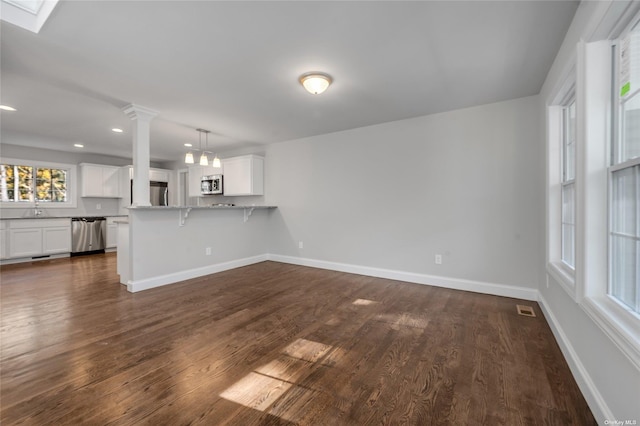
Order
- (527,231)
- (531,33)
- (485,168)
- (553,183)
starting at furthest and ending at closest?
(485,168) < (527,231) < (553,183) < (531,33)

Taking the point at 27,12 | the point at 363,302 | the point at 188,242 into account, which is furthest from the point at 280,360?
the point at 27,12

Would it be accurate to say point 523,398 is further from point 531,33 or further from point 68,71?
point 68,71

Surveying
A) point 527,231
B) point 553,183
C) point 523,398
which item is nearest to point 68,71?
point 523,398

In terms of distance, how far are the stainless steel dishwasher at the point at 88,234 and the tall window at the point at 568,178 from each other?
8.45 meters

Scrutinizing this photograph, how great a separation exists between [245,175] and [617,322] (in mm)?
5280

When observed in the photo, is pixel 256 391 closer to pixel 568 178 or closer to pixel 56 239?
pixel 568 178

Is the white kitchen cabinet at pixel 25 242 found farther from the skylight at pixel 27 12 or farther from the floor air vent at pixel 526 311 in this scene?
the floor air vent at pixel 526 311

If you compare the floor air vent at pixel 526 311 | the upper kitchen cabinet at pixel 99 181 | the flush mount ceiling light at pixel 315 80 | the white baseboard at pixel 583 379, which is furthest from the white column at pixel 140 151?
the floor air vent at pixel 526 311

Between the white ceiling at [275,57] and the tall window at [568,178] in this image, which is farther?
the tall window at [568,178]

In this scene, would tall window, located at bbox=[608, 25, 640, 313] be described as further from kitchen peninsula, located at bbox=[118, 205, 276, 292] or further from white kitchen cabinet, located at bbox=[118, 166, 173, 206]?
white kitchen cabinet, located at bbox=[118, 166, 173, 206]

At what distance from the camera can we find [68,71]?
265 cm

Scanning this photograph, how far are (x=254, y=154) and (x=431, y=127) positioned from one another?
352 cm

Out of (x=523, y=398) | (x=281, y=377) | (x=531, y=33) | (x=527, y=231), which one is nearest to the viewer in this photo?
(x=523, y=398)

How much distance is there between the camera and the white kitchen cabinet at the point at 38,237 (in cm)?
524
